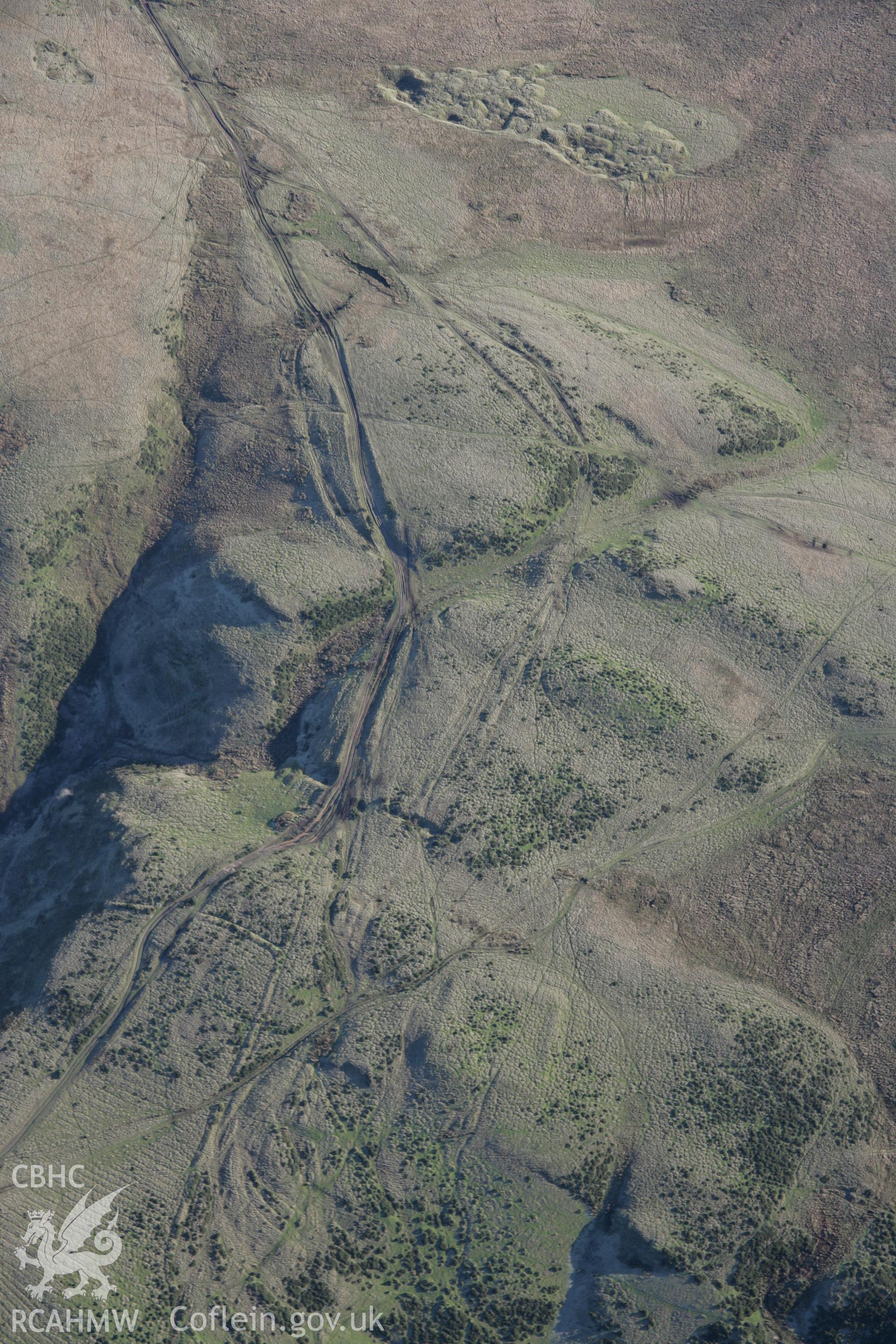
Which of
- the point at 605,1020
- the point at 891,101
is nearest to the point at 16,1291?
the point at 605,1020

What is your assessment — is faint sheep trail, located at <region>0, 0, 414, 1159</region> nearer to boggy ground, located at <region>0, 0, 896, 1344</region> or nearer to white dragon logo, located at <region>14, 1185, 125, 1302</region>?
boggy ground, located at <region>0, 0, 896, 1344</region>

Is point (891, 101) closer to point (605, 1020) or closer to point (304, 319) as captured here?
point (304, 319)

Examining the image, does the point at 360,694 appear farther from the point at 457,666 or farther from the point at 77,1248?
the point at 77,1248

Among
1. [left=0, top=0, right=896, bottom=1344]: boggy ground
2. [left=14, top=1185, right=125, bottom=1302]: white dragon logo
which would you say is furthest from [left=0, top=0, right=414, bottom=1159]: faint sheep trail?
[left=14, top=1185, right=125, bottom=1302]: white dragon logo

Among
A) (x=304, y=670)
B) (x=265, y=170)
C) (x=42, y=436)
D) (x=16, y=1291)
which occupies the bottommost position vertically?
(x=16, y=1291)

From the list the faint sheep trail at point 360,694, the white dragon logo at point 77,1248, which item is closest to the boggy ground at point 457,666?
the faint sheep trail at point 360,694
